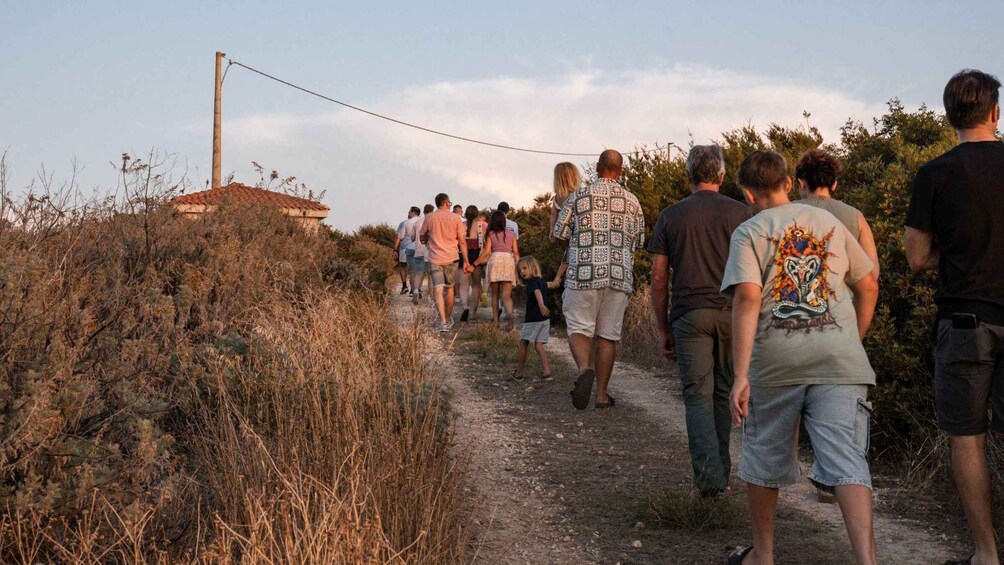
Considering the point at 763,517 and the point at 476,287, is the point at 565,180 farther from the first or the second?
the point at 476,287

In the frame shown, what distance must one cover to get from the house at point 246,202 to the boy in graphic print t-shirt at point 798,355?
7.54 metres

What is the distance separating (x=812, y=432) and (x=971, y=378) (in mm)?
891

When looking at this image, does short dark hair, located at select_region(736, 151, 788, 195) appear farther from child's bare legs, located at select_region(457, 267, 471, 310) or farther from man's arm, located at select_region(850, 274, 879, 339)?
child's bare legs, located at select_region(457, 267, 471, 310)

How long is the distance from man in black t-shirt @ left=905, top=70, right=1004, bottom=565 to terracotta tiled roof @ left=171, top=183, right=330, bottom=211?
834cm

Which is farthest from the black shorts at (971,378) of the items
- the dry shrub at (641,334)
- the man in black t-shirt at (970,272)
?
the dry shrub at (641,334)

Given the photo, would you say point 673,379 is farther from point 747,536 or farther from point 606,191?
point 747,536

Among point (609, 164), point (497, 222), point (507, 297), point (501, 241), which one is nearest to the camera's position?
point (609, 164)

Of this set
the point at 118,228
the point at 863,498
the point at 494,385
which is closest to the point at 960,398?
the point at 863,498

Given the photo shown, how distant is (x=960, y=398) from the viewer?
443cm

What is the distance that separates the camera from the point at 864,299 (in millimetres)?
4266

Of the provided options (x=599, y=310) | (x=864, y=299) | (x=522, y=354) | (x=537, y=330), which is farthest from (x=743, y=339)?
(x=522, y=354)

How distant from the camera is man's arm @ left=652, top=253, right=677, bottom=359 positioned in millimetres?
6094

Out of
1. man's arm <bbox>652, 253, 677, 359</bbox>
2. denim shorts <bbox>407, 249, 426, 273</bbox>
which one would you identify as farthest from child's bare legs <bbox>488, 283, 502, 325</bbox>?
man's arm <bbox>652, 253, 677, 359</bbox>

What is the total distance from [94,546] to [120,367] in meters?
1.33
